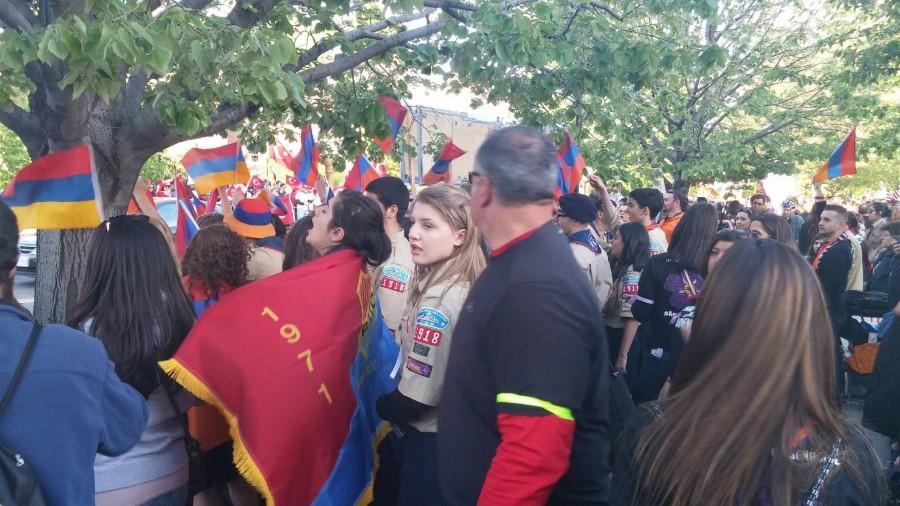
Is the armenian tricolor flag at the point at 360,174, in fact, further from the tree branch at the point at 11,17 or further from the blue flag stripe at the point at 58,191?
the tree branch at the point at 11,17

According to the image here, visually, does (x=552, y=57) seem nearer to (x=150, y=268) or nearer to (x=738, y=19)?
(x=150, y=268)

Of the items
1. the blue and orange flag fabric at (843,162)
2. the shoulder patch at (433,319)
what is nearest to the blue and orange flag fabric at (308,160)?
the shoulder patch at (433,319)

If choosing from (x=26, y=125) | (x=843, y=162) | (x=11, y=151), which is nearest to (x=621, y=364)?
(x=26, y=125)

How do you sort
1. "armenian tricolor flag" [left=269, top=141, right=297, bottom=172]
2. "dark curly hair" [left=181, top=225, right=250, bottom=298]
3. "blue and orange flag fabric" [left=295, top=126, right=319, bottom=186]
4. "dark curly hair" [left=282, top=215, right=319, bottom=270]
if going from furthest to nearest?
"armenian tricolor flag" [left=269, top=141, right=297, bottom=172], "blue and orange flag fabric" [left=295, top=126, right=319, bottom=186], "dark curly hair" [left=282, top=215, right=319, bottom=270], "dark curly hair" [left=181, top=225, right=250, bottom=298]

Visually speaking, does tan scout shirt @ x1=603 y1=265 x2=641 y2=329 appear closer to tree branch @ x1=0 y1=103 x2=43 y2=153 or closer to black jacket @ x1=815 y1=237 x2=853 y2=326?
black jacket @ x1=815 y1=237 x2=853 y2=326

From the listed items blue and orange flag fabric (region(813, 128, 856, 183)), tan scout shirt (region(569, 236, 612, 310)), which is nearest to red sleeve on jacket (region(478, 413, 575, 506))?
tan scout shirt (region(569, 236, 612, 310))

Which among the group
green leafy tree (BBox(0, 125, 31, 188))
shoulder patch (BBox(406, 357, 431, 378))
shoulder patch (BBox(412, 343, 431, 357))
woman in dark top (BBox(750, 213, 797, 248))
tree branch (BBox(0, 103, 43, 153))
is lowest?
green leafy tree (BBox(0, 125, 31, 188))

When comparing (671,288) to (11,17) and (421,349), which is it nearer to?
(421,349)

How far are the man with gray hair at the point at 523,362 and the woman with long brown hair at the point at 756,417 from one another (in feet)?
0.67

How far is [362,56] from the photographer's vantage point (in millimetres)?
5297

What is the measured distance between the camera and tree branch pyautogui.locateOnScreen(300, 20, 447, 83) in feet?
16.6

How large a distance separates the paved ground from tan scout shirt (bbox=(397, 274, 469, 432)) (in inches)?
424

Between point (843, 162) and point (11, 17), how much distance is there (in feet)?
28.6

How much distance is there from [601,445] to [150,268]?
6.24ft
